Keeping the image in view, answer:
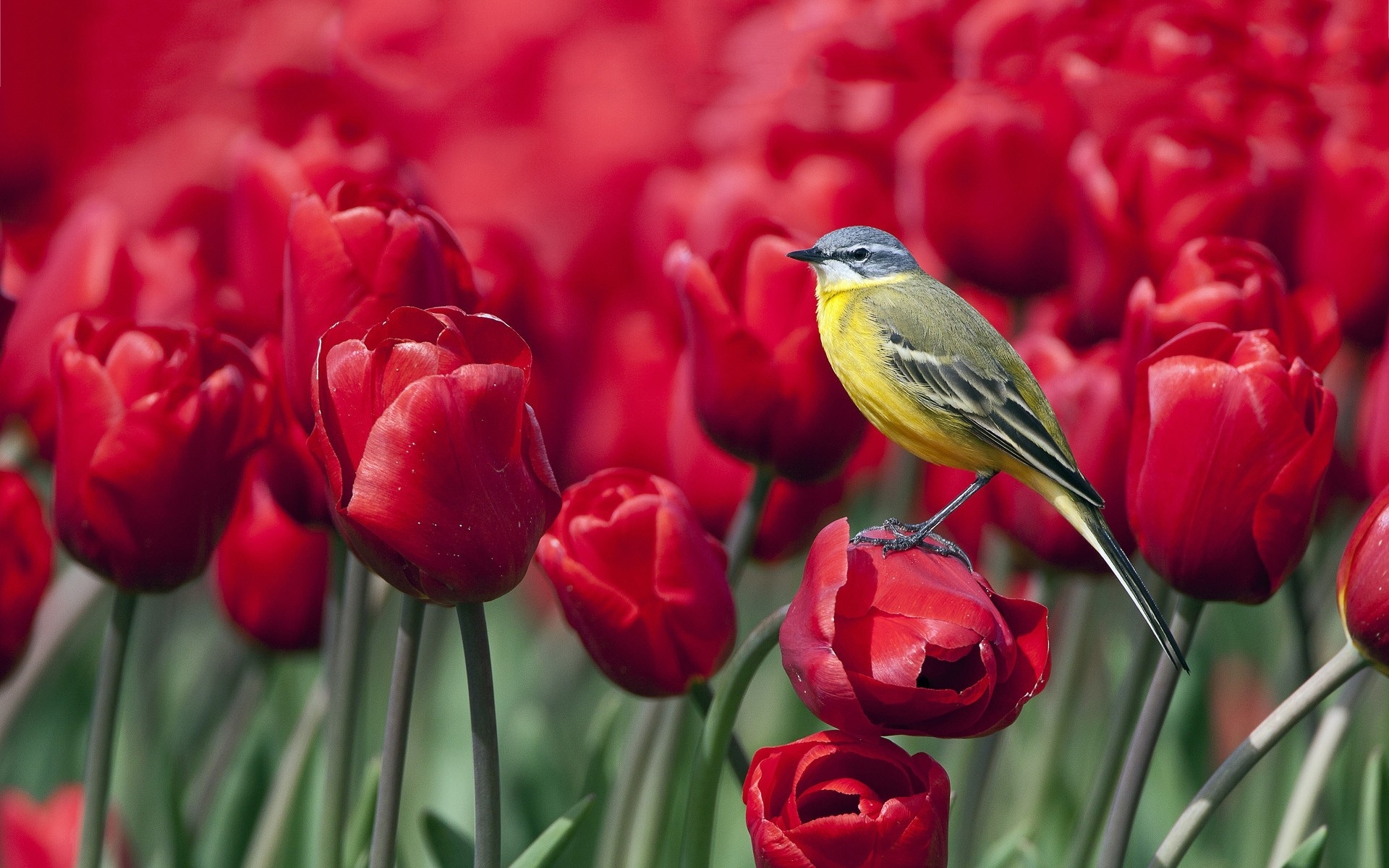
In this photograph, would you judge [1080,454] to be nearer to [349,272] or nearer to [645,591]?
[645,591]

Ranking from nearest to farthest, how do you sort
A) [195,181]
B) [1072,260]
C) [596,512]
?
1. [596,512]
2. [1072,260]
3. [195,181]

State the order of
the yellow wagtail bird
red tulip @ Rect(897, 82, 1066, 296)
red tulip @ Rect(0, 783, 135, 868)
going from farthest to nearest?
red tulip @ Rect(897, 82, 1066, 296) → red tulip @ Rect(0, 783, 135, 868) → the yellow wagtail bird

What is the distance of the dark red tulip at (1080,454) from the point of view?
69 cm

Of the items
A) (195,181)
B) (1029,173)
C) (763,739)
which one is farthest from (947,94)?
(195,181)

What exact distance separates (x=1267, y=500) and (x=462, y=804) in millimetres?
669

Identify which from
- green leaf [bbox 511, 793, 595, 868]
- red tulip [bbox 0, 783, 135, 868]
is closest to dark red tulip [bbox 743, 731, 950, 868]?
green leaf [bbox 511, 793, 595, 868]

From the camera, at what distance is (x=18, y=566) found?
2.12 feet

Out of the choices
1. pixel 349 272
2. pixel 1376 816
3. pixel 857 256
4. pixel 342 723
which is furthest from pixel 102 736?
pixel 1376 816

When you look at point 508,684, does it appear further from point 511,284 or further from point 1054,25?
point 1054,25

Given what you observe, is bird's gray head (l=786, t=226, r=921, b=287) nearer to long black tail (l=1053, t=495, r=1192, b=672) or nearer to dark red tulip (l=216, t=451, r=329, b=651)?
long black tail (l=1053, t=495, r=1192, b=672)

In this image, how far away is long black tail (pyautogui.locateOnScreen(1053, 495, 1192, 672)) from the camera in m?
0.50

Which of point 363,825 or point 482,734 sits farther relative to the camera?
point 363,825

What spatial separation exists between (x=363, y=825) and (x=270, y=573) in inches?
7.2

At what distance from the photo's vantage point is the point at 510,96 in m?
1.94
